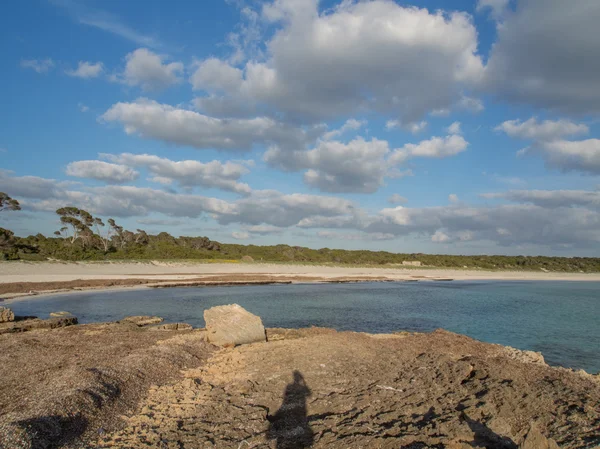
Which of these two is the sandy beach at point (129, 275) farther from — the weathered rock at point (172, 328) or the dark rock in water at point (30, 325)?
the weathered rock at point (172, 328)

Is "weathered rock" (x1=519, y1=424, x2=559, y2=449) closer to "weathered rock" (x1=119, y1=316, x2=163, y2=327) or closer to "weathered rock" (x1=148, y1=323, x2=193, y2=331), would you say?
"weathered rock" (x1=148, y1=323, x2=193, y2=331)

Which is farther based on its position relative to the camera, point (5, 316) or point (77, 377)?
point (5, 316)

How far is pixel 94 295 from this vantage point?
102 feet

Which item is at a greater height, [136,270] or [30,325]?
[30,325]

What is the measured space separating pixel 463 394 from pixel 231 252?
83.9 meters

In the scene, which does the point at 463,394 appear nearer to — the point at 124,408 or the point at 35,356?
the point at 124,408

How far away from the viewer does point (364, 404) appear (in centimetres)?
745

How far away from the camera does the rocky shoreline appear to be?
6.03 m

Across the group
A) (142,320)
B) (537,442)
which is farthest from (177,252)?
(537,442)

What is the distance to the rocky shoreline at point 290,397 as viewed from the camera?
19.8 feet

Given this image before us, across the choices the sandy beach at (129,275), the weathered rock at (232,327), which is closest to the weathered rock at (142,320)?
the weathered rock at (232,327)

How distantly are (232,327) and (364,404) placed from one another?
6820 mm

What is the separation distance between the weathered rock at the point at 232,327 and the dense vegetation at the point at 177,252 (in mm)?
46379

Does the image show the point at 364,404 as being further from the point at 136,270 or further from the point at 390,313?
the point at 136,270
